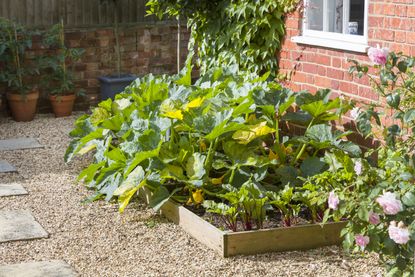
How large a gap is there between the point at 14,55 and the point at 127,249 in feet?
18.4

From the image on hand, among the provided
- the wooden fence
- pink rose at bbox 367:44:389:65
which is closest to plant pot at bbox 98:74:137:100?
the wooden fence

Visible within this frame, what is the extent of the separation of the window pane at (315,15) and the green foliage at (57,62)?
172 inches

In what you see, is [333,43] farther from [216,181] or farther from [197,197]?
[197,197]

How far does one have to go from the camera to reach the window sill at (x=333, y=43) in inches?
265

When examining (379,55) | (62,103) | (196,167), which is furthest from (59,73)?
(379,55)

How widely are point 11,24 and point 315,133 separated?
554cm

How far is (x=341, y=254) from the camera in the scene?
564 cm

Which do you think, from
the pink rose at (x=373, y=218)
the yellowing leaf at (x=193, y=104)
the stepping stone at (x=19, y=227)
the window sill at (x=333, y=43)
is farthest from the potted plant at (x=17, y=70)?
the pink rose at (x=373, y=218)

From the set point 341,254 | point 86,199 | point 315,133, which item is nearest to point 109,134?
point 86,199

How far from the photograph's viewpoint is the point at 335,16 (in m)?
7.21

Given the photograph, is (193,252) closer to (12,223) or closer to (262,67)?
(12,223)

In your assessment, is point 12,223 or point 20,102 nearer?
point 12,223

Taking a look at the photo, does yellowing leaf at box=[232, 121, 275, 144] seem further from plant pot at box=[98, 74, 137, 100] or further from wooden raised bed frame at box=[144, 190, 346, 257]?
plant pot at box=[98, 74, 137, 100]

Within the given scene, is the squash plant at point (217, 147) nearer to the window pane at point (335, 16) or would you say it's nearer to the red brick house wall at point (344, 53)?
the red brick house wall at point (344, 53)
